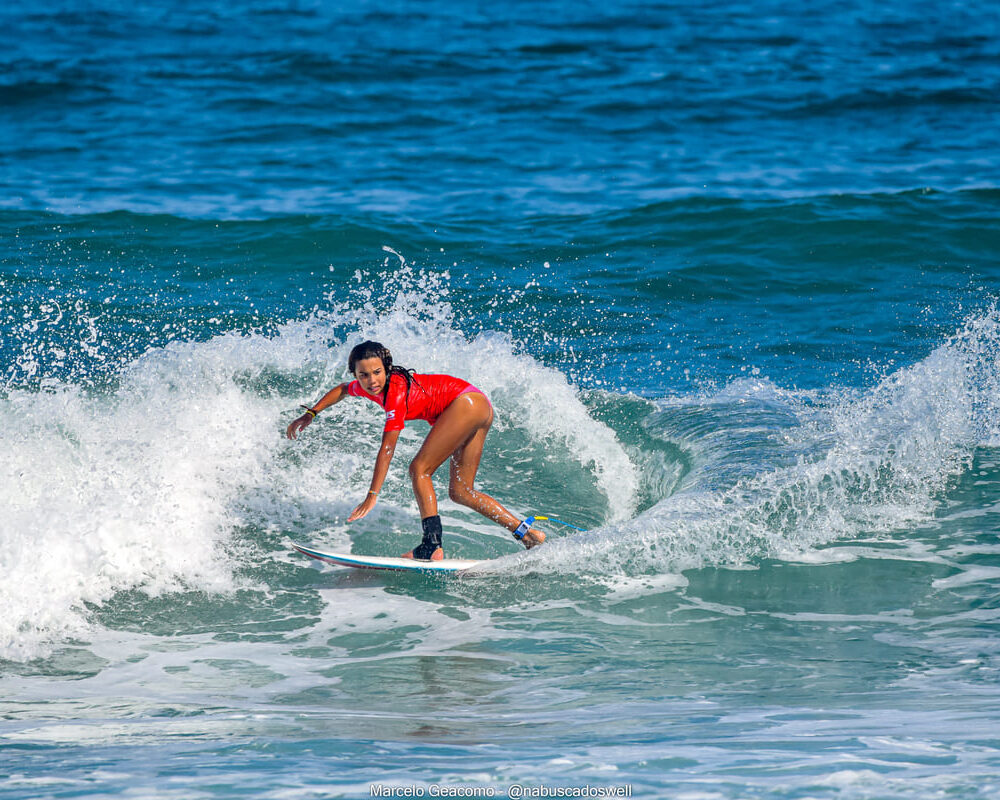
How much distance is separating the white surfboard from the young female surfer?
55mm

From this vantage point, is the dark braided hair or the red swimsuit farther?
the red swimsuit

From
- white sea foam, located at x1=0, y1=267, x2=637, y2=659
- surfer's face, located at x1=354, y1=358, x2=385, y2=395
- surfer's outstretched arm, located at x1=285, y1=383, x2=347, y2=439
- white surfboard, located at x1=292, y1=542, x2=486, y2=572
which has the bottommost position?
A: white surfboard, located at x1=292, y1=542, x2=486, y2=572

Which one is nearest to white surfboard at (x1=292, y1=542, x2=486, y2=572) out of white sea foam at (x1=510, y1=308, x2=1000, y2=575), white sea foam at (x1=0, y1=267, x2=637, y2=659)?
white sea foam at (x1=510, y1=308, x2=1000, y2=575)

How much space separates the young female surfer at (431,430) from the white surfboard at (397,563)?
5cm

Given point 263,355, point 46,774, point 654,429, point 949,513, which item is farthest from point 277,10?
point 46,774

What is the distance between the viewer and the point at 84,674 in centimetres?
542

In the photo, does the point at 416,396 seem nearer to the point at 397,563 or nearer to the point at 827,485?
the point at 397,563

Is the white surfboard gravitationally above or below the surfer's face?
below

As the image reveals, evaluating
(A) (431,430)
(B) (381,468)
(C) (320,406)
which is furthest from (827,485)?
(C) (320,406)

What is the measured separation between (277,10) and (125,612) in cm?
2631

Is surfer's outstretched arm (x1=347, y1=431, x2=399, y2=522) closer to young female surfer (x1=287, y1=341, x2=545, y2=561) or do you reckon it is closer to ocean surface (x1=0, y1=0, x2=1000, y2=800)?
young female surfer (x1=287, y1=341, x2=545, y2=561)

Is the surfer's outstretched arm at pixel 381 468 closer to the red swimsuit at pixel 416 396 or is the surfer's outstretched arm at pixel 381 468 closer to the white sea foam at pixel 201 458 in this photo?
the red swimsuit at pixel 416 396

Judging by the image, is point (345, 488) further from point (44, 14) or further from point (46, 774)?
point (44, 14)

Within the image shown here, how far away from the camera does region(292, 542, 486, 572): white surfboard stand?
662 cm
